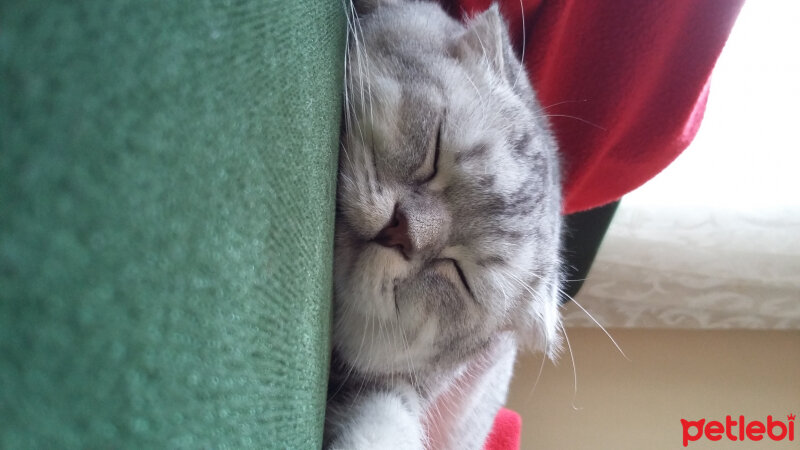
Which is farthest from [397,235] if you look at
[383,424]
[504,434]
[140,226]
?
[504,434]

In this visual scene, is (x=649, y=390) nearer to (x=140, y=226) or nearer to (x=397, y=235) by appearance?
(x=397, y=235)

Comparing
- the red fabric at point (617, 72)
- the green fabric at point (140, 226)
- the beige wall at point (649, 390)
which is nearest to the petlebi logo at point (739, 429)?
the beige wall at point (649, 390)

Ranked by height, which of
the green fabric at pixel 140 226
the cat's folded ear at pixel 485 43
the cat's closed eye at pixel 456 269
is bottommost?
the cat's closed eye at pixel 456 269

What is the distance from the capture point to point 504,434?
130 centimetres

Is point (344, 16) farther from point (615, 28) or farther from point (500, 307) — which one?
point (615, 28)

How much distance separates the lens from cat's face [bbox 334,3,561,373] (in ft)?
2.26

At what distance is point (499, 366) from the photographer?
1.01 metres

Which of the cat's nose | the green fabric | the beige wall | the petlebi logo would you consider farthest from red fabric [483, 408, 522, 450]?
the green fabric

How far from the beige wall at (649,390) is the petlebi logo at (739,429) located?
16 mm

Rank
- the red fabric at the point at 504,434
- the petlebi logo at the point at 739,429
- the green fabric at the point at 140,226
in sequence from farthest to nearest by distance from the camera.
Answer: the petlebi logo at the point at 739,429, the red fabric at the point at 504,434, the green fabric at the point at 140,226

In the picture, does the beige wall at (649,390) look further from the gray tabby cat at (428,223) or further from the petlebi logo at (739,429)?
the gray tabby cat at (428,223)

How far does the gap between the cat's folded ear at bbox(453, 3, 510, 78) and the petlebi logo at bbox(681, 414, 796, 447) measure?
1530 millimetres

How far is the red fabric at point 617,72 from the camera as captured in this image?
962mm

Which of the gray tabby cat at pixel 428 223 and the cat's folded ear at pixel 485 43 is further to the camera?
the cat's folded ear at pixel 485 43
